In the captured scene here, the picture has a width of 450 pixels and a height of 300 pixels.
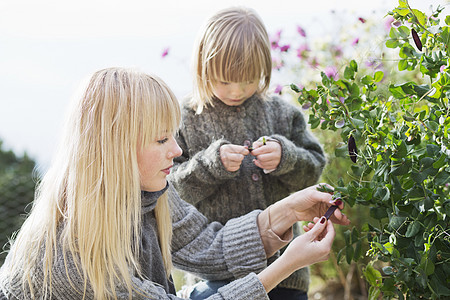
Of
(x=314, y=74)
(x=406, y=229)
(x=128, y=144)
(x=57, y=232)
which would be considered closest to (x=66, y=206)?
(x=57, y=232)

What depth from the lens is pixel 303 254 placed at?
4.17ft

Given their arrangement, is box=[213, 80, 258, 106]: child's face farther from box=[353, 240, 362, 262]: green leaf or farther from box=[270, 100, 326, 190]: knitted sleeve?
box=[353, 240, 362, 262]: green leaf

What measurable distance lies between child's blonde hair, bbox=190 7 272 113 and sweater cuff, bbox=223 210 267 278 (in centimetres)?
42

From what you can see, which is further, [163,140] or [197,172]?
[197,172]

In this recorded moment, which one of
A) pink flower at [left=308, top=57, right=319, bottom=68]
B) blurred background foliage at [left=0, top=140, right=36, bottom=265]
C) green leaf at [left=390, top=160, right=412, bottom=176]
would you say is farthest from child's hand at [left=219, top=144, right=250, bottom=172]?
blurred background foliage at [left=0, top=140, right=36, bottom=265]

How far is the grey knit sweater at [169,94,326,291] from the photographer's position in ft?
5.52

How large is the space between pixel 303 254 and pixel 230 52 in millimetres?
648

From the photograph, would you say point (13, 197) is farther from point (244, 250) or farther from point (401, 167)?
point (401, 167)

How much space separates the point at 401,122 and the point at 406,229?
209 millimetres

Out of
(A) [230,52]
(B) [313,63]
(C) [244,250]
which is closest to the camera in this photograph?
(C) [244,250]

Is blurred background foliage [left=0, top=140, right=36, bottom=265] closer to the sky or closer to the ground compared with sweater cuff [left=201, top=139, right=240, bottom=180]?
closer to the ground

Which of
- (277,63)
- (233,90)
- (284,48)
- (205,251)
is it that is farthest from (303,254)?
(277,63)

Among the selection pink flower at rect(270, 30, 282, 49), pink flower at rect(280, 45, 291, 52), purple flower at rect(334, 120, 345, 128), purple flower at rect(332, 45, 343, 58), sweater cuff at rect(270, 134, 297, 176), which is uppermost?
pink flower at rect(270, 30, 282, 49)

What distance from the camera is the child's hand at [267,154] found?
5.22ft
